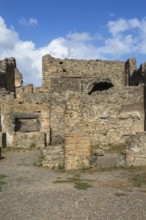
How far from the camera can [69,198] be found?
748cm

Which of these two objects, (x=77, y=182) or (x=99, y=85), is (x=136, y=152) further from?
(x=99, y=85)

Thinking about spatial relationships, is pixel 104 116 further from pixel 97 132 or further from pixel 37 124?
pixel 37 124

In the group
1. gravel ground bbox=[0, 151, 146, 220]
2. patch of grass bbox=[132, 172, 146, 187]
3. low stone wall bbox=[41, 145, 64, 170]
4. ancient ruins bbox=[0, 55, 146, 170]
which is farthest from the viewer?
ancient ruins bbox=[0, 55, 146, 170]

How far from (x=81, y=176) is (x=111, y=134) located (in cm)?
885

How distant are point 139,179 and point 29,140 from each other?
9645 mm

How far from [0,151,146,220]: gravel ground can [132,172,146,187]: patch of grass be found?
21cm

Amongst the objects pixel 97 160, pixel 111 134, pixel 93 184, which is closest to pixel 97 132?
pixel 111 134

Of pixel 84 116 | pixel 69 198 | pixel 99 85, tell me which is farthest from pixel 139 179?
pixel 99 85

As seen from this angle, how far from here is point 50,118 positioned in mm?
20516

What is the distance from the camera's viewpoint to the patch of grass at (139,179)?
895 cm

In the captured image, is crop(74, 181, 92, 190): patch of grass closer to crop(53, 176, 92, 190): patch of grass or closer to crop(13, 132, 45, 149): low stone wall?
crop(53, 176, 92, 190): patch of grass

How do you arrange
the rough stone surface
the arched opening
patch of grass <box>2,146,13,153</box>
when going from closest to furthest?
the rough stone surface
patch of grass <box>2,146,13,153</box>
the arched opening

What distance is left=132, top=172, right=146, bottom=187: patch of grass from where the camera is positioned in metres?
8.95

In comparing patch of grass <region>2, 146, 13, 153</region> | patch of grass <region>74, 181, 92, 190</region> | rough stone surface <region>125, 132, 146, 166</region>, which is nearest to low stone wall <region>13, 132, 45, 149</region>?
patch of grass <region>2, 146, 13, 153</region>
